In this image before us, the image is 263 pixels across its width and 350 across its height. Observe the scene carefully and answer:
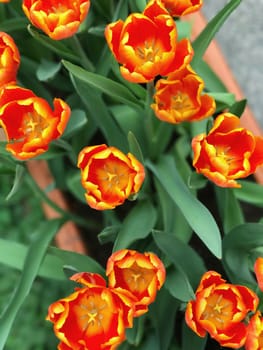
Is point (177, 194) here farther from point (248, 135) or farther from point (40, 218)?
point (40, 218)

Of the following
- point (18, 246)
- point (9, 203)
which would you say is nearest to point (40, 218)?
point (9, 203)

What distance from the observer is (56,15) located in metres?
0.71

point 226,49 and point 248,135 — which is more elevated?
point 248,135

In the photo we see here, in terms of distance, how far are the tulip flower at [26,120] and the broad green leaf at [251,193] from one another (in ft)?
1.15

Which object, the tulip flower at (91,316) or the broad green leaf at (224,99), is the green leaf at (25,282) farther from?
the broad green leaf at (224,99)

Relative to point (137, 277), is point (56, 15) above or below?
above

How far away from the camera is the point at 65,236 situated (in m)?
1.13

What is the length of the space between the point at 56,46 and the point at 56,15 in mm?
161

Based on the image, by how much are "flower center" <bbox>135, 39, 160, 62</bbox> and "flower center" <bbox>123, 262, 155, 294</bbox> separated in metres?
0.24

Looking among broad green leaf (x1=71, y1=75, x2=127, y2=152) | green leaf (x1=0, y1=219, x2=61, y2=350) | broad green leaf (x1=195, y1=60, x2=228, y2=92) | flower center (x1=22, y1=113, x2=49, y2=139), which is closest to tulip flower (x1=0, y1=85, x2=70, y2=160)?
flower center (x1=22, y1=113, x2=49, y2=139)

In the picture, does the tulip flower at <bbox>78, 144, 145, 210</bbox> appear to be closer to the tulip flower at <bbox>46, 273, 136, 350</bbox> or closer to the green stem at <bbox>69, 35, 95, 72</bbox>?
the tulip flower at <bbox>46, 273, 136, 350</bbox>

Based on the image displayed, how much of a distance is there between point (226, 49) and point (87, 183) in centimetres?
85

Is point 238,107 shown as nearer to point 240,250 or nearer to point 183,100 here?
point 183,100

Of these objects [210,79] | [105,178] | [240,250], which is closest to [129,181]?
[105,178]
